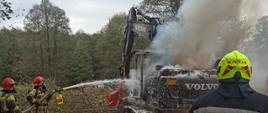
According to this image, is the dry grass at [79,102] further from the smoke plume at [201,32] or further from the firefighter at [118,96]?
the smoke plume at [201,32]

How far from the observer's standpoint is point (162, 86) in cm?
945

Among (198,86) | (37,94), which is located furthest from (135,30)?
(198,86)

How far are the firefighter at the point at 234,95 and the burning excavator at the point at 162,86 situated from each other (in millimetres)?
5893

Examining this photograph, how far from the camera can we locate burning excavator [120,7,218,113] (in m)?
9.40

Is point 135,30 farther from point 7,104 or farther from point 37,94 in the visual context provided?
point 7,104

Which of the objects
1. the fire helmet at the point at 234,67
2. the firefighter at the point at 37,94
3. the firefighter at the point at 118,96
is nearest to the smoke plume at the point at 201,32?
the firefighter at the point at 118,96

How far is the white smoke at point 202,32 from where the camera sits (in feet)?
40.7

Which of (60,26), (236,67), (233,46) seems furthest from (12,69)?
(236,67)

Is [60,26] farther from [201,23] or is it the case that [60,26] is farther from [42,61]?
[201,23]

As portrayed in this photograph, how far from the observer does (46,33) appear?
51.4m

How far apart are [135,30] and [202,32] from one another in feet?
7.72

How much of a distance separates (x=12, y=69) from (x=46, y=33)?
5779mm

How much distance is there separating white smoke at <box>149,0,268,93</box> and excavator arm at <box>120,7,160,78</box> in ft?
1.09

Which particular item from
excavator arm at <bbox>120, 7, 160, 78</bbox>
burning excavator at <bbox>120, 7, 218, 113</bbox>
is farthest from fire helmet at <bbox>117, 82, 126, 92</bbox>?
burning excavator at <bbox>120, 7, 218, 113</bbox>
